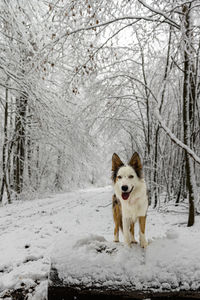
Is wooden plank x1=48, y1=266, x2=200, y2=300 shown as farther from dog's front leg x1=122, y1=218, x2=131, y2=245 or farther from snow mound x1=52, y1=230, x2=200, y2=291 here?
dog's front leg x1=122, y1=218, x2=131, y2=245

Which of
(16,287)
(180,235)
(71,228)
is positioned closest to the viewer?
(180,235)

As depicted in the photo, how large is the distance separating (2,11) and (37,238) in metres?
6.37

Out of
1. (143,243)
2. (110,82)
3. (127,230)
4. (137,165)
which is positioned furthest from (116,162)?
(110,82)

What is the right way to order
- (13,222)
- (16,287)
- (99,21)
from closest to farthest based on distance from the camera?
(16,287) → (99,21) → (13,222)

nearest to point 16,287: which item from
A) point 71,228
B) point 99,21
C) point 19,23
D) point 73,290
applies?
point 73,290

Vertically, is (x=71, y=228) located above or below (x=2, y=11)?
below

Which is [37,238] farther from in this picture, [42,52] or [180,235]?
[42,52]

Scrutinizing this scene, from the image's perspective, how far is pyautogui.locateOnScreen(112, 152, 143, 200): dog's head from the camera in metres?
1.78

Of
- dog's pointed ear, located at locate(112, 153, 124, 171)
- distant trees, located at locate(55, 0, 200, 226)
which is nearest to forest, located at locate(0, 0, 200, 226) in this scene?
distant trees, located at locate(55, 0, 200, 226)

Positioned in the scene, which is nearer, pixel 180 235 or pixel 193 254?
pixel 193 254

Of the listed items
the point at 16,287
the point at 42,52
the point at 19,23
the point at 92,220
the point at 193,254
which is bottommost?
the point at 92,220

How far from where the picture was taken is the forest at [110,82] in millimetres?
3900

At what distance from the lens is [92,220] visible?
21.4 ft

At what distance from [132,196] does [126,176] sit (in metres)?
0.20
